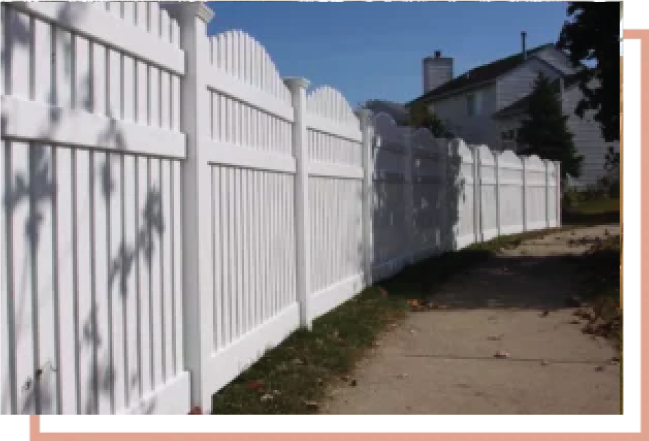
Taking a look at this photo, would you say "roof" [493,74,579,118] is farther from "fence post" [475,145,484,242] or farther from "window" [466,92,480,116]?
"fence post" [475,145,484,242]

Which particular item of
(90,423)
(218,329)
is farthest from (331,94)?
(90,423)

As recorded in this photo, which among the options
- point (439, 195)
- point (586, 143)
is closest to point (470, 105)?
point (586, 143)

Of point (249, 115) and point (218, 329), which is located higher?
point (249, 115)

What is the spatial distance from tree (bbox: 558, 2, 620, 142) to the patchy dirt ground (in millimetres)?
3297

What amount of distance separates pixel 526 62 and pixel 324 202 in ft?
108

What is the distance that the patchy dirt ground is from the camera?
4.74m

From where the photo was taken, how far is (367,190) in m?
9.19

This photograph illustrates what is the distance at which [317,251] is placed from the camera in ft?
24.3

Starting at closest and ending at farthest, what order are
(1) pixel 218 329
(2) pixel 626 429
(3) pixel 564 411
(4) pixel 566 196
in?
1. (2) pixel 626 429
2. (3) pixel 564 411
3. (1) pixel 218 329
4. (4) pixel 566 196

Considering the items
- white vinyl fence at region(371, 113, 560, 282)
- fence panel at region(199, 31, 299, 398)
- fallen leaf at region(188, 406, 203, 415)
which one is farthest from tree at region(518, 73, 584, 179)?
fallen leaf at region(188, 406, 203, 415)

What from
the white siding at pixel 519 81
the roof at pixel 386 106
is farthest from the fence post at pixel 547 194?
the roof at pixel 386 106

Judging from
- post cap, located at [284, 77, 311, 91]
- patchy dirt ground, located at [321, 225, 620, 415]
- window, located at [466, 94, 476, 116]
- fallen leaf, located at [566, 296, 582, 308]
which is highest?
window, located at [466, 94, 476, 116]

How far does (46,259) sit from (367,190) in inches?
248

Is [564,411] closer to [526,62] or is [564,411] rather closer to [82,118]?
[82,118]
